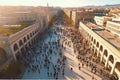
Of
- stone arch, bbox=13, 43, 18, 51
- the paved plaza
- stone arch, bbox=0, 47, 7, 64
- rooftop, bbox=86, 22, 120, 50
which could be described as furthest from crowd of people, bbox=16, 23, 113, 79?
rooftop, bbox=86, 22, 120, 50

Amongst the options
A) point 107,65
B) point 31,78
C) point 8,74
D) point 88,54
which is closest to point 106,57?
point 107,65

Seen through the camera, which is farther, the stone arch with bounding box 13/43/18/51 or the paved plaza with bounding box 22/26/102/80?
the stone arch with bounding box 13/43/18/51

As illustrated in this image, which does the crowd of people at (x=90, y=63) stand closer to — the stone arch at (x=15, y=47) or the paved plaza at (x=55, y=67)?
the paved plaza at (x=55, y=67)

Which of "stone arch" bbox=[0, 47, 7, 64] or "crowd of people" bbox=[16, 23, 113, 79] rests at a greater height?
"stone arch" bbox=[0, 47, 7, 64]

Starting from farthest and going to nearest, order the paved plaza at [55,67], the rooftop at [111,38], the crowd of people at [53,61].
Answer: the rooftop at [111,38], the crowd of people at [53,61], the paved plaza at [55,67]

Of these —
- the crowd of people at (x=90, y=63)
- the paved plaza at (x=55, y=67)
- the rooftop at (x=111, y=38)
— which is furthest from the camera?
the rooftop at (x=111, y=38)

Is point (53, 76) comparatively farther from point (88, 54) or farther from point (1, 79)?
point (88, 54)

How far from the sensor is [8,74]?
1697cm

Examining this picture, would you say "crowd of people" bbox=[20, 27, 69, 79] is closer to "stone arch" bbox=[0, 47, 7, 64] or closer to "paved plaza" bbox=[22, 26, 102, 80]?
"paved plaza" bbox=[22, 26, 102, 80]

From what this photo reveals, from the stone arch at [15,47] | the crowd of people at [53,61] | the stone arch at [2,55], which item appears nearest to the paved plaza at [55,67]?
the crowd of people at [53,61]

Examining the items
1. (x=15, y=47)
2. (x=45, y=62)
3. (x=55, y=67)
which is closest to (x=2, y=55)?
(x=15, y=47)

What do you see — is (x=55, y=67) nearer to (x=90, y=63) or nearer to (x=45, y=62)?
(x=45, y=62)

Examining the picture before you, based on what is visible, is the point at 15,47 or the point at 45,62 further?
the point at 45,62

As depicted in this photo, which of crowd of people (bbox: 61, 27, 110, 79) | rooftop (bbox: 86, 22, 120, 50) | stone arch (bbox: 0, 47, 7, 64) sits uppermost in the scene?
rooftop (bbox: 86, 22, 120, 50)
